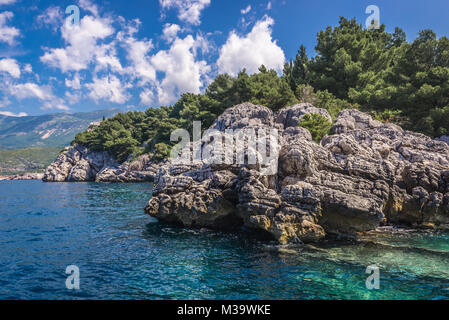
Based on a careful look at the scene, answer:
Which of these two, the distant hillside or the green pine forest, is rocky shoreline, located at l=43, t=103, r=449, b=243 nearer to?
the green pine forest

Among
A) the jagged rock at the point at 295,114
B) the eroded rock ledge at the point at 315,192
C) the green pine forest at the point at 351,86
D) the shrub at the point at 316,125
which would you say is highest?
the green pine forest at the point at 351,86

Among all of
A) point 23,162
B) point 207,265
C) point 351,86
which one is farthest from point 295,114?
point 23,162

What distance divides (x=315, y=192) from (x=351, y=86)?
42.9 meters

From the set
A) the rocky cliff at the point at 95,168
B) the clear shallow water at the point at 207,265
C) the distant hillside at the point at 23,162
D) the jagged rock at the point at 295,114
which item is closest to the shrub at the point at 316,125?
the jagged rock at the point at 295,114

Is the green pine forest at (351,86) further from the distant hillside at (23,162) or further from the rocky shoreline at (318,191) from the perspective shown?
the distant hillside at (23,162)

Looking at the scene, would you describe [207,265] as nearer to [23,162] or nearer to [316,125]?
[316,125]

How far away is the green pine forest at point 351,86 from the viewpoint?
3522 cm

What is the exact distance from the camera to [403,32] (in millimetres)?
66312

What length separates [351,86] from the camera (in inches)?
1999

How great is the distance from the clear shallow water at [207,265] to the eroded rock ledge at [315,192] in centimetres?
136

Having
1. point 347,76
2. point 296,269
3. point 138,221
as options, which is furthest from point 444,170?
point 347,76

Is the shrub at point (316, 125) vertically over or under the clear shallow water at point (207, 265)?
over

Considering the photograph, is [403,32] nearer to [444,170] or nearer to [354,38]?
[354,38]

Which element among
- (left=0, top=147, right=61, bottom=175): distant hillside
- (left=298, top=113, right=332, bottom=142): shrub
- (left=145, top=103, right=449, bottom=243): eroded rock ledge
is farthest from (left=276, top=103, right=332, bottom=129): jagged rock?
(left=0, top=147, right=61, bottom=175): distant hillside
